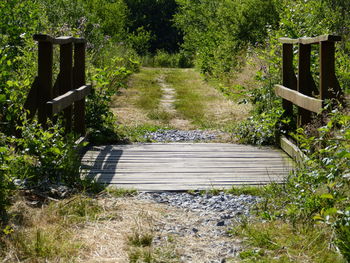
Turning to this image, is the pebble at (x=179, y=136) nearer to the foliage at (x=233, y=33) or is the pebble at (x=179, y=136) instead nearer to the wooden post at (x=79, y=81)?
the wooden post at (x=79, y=81)

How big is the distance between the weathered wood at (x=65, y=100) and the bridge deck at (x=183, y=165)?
2.27ft

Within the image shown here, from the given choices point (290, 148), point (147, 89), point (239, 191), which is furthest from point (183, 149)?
point (147, 89)

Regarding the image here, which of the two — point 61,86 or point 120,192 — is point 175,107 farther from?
point 120,192

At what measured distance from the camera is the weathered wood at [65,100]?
6.15 meters

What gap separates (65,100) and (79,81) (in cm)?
188

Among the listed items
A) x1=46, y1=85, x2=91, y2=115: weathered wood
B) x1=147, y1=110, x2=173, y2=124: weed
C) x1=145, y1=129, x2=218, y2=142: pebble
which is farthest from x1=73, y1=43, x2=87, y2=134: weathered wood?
x1=147, y1=110, x2=173, y2=124: weed

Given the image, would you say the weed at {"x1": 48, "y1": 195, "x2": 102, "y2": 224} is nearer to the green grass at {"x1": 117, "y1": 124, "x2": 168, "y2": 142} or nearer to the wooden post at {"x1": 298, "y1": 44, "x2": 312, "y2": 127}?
the wooden post at {"x1": 298, "y1": 44, "x2": 312, "y2": 127}

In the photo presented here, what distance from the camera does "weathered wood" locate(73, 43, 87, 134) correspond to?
855cm

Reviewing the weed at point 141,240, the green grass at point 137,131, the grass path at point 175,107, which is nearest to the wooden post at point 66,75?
the green grass at point 137,131

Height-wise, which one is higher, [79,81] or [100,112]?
[79,81]

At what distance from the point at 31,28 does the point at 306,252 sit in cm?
655

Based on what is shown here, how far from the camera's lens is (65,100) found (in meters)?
6.88

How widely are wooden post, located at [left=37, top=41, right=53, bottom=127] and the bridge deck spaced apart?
0.77 metres

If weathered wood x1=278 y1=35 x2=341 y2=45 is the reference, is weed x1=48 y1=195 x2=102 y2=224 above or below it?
below
